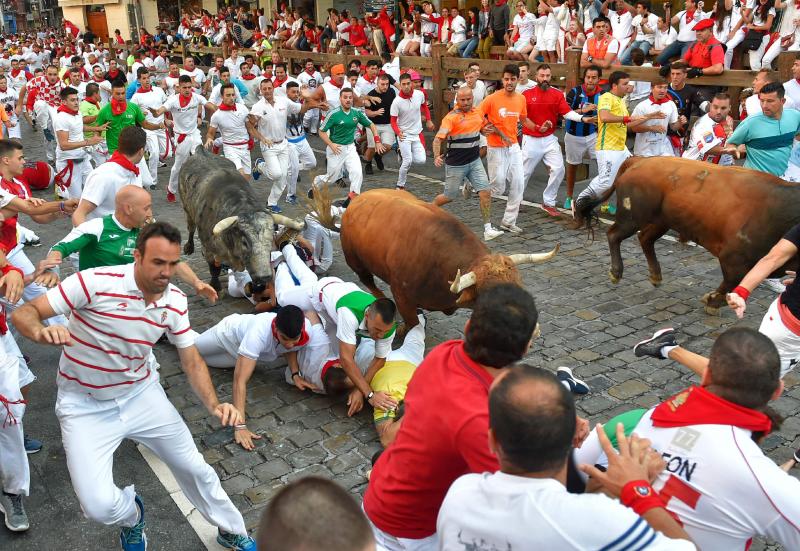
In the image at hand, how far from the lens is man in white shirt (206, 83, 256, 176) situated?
11117 mm

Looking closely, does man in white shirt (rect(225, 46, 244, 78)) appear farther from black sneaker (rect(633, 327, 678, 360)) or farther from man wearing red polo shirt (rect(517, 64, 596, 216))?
black sneaker (rect(633, 327, 678, 360))

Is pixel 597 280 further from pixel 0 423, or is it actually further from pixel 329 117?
pixel 0 423

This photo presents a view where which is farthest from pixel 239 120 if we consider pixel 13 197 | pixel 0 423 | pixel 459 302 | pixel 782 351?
pixel 782 351

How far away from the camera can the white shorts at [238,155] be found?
11.3m

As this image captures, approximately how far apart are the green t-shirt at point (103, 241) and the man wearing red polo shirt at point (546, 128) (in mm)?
→ 6426

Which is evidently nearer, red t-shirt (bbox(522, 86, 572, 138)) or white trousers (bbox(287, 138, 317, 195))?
red t-shirt (bbox(522, 86, 572, 138))

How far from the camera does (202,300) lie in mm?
8172

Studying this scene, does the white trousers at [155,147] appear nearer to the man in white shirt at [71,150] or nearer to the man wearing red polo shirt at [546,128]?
the man in white shirt at [71,150]

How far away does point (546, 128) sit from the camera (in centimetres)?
1058

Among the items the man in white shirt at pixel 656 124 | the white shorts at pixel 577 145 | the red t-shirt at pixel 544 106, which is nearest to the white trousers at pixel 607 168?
the man in white shirt at pixel 656 124

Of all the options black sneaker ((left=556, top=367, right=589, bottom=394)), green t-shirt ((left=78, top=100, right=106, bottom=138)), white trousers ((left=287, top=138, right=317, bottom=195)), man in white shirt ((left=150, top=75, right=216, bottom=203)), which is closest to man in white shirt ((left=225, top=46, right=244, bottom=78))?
man in white shirt ((left=150, top=75, right=216, bottom=203))

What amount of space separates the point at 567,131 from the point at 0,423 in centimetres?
874

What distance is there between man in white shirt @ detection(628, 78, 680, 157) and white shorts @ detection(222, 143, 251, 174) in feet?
19.1

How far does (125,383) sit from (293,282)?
10.2ft
